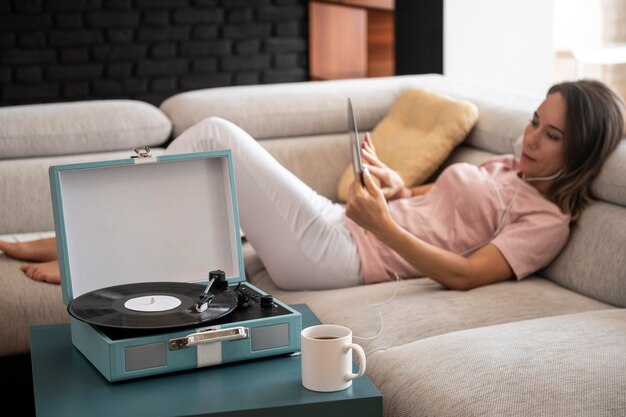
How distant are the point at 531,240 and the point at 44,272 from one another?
47.3 inches

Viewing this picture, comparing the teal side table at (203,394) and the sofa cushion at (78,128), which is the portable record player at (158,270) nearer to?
the teal side table at (203,394)

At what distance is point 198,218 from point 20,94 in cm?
330

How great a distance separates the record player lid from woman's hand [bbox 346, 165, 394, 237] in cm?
30

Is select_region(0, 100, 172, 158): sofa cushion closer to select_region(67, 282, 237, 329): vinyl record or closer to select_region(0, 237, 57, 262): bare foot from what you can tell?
select_region(0, 237, 57, 262): bare foot

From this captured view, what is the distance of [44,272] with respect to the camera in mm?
2297

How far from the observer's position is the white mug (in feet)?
4.37

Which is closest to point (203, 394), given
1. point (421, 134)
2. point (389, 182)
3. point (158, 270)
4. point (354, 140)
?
point (158, 270)

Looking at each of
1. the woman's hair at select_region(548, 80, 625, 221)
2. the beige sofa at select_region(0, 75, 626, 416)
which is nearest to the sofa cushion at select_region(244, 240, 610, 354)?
the beige sofa at select_region(0, 75, 626, 416)

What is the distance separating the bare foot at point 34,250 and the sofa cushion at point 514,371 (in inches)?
40.9

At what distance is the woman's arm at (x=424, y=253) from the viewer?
1.94 m

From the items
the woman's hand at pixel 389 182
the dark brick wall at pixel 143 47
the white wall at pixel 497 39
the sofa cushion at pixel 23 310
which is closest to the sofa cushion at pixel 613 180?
the woman's hand at pixel 389 182

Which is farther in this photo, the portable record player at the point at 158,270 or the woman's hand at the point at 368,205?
the woman's hand at the point at 368,205

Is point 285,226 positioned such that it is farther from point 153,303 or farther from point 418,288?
point 153,303

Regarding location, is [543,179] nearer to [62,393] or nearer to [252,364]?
[252,364]
